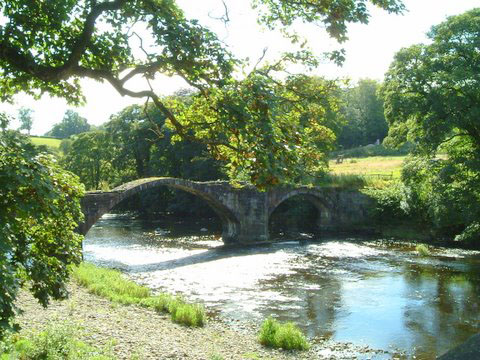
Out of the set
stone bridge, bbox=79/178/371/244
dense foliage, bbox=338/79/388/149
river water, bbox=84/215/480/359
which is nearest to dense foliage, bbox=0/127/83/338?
river water, bbox=84/215/480/359

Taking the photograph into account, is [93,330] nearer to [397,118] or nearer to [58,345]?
[58,345]

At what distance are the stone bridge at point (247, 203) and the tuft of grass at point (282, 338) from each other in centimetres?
1357

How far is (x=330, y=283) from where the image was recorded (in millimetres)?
20703

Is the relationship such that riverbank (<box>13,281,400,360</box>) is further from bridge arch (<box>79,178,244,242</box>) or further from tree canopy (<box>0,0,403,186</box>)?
bridge arch (<box>79,178,244,242</box>)

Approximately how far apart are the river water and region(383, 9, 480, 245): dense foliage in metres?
3.20

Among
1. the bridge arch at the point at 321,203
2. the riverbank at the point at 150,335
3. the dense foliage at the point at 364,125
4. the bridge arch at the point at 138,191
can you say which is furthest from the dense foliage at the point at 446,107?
the dense foliage at the point at 364,125

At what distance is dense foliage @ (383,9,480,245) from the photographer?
23.2 m

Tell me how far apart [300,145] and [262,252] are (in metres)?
23.0

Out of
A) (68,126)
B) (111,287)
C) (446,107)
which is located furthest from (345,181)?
(68,126)

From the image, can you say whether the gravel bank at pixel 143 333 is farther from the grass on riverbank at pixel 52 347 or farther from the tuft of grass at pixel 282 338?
the grass on riverbank at pixel 52 347

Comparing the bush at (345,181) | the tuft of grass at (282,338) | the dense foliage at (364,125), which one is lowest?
the tuft of grass at (282,338)

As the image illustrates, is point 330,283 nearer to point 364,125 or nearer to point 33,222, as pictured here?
point 33,222

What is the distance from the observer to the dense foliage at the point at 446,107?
23.2 metres

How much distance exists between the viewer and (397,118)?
26547 mm
